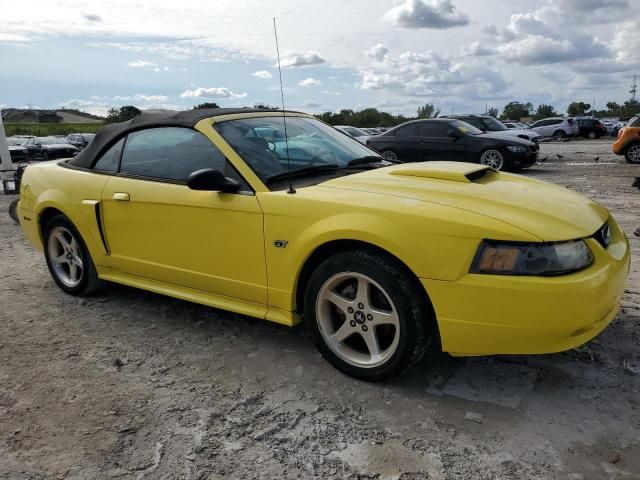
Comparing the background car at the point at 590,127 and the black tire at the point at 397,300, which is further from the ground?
the black tire at the point at 397,300

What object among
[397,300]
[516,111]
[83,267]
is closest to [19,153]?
[83,267]

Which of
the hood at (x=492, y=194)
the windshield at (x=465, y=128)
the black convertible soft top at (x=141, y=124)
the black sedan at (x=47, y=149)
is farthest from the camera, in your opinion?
the black sedan at (x=47, y=149)

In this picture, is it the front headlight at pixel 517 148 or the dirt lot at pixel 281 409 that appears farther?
the front headlight at pixel 517 148

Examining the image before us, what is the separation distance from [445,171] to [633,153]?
13645mm

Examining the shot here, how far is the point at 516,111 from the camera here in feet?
244

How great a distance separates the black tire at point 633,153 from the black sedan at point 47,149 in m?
21.2

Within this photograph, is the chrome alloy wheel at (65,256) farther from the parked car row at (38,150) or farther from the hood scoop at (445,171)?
the parked car row at (38,150)

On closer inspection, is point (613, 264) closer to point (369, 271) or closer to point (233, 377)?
point (369, 271)

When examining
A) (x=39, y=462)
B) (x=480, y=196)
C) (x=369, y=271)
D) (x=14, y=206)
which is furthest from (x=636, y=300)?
(x=14, y=206)

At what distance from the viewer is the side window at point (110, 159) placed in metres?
4.02

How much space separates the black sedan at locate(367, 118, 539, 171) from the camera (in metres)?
12.4

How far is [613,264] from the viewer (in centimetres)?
272

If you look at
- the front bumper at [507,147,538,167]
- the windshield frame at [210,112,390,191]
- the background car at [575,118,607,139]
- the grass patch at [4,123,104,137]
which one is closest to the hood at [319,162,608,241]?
the windshield frame at [210,112,390,191]

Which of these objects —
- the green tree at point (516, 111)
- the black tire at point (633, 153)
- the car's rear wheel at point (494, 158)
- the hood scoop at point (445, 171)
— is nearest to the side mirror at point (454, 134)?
the car's rear wheel at point (494, 158)
